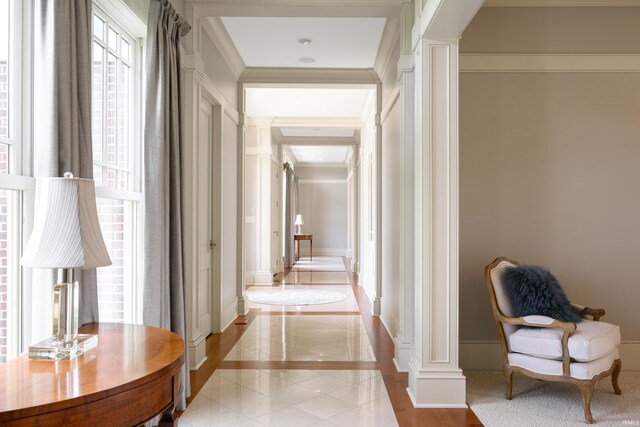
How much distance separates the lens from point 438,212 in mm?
2799

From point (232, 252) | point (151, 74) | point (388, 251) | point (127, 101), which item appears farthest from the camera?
point (232, 252)

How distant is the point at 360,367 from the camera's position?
3.54 meters

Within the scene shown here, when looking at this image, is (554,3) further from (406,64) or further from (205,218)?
(205,218)

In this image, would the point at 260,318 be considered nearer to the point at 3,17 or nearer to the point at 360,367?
the point at 360,367

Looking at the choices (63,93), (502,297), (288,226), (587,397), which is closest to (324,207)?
(288,226)

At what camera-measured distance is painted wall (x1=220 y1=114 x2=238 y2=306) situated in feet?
15.1

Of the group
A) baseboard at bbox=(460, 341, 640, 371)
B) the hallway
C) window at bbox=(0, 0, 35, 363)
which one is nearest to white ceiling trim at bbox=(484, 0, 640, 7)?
baseboard at bbox=(460, 341, 640, 371)

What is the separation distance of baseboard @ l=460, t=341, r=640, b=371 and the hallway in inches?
23.0

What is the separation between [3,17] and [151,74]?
35.0 inches

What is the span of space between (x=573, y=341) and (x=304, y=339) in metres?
2.43

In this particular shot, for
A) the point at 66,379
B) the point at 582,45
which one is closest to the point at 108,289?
the point at 66,379

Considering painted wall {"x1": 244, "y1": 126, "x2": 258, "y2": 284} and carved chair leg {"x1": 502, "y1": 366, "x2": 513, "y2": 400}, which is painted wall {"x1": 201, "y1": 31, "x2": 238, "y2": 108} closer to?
painted wall {"x1": 244, "y1": 126, "x2": 258, "y2": 284}

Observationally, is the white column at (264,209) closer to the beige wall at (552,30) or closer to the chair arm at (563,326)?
the beige wall at (552,30)

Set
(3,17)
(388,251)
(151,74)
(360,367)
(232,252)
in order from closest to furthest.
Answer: (3,17)
(151,74)
(360,367)
(388,251)
(232,252)
